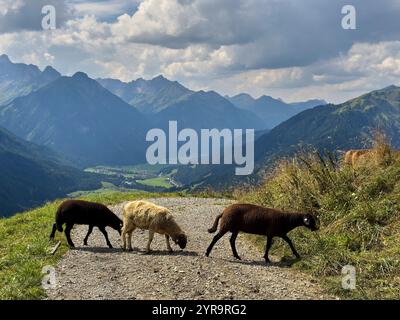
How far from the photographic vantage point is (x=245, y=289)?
1232 centimetres

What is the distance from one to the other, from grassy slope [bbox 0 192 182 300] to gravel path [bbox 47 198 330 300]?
0.62m

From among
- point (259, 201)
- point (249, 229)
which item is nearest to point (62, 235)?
point (249, 229)

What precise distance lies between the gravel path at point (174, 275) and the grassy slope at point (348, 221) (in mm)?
1066

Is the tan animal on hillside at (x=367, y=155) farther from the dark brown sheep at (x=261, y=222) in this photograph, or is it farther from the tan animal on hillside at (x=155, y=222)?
the tan animal on hillside at (x=155, y=222)

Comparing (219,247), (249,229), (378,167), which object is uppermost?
(378,167)

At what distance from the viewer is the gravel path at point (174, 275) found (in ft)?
39.3

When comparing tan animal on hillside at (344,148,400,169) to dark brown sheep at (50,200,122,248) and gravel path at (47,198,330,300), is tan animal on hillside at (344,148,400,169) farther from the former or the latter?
dark brown sheep at (50,200,122,248)

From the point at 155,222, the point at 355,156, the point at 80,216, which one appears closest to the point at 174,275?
the point at 155,222

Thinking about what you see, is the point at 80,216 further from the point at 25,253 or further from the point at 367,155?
the point at 367,155

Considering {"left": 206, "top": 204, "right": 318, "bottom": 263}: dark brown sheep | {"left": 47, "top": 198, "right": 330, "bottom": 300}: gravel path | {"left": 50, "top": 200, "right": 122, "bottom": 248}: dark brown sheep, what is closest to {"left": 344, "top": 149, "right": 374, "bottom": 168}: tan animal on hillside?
{"left": 206, "top": 204, "right": 318, "bottom": 263}: dark brown sheep

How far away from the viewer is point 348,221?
17.0 meters

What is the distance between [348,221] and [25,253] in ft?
39.3
